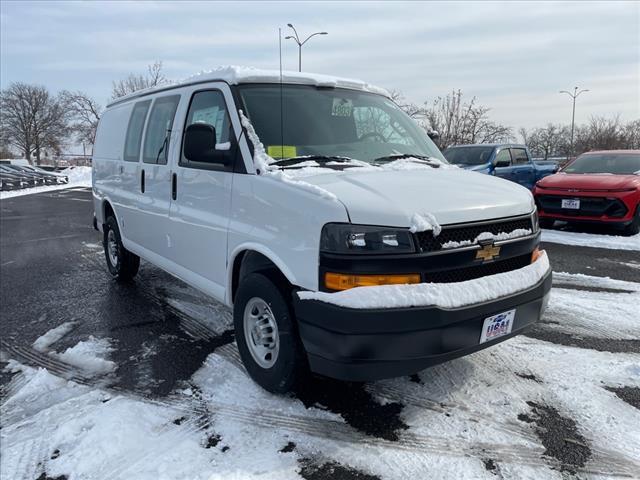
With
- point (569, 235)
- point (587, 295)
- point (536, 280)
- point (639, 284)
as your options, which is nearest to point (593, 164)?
point (569, 235)

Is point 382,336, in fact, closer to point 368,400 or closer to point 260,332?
point 368,400

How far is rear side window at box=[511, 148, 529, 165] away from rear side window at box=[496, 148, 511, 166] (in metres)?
0.32

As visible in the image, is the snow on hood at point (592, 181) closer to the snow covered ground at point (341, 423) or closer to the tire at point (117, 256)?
the snow covered ground at point (341, 423)

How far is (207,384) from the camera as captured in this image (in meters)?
3.38

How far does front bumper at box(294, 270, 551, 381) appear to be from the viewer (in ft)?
8.15

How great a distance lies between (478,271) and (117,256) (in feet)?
15.7

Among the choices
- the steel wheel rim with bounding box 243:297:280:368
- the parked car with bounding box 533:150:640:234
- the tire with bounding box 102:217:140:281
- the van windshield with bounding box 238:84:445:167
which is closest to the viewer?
the steel wheel rim with bounding box 243:297:280:368

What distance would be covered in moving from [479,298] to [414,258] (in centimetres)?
47

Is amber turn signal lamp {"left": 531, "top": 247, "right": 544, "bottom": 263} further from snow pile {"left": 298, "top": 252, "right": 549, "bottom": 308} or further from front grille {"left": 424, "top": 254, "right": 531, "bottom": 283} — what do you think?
snow pile {"left": 298, "top": 252, "right": 549, "bottom": 308}

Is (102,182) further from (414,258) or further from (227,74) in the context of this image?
(414,258)

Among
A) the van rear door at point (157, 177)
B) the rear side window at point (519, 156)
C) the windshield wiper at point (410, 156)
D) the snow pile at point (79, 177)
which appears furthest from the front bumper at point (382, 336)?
the snow pile at point (79, 177)

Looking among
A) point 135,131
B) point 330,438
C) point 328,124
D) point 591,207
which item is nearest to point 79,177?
point 135,131

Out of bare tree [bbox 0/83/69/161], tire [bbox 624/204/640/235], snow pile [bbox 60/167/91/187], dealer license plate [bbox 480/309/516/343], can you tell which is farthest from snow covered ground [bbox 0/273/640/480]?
bare tree [bbox 0/83/69/161]

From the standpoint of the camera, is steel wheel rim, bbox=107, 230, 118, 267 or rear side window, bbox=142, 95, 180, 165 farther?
steel wheel rim, bbox=107, 230, 118, 267
